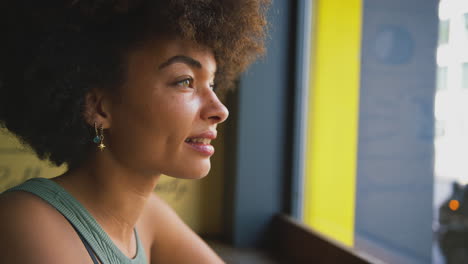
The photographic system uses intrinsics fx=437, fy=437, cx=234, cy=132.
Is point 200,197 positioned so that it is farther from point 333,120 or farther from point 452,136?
point 452,136

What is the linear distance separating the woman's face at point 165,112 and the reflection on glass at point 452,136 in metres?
0.53

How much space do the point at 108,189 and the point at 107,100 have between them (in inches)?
6.9

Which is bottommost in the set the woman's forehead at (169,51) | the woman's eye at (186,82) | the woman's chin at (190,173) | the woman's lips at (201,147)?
the woman's chin at (190,173)

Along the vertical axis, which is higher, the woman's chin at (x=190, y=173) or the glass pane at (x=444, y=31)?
the glass pane at (x=444, y=31)

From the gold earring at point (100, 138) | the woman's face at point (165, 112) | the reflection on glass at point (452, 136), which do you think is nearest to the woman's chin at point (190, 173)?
the woman's face at point (165, 112)

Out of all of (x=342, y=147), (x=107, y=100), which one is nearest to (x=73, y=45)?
(x=107, y=100)

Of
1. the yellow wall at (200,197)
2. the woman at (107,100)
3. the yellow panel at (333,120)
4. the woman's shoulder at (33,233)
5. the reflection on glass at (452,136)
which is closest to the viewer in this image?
the woman's shoulder at (33,233)

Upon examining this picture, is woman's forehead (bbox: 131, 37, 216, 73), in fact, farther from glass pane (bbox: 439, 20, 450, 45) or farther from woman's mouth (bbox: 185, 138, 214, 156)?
glass pane (bbox: 439, 20, 450, 45)

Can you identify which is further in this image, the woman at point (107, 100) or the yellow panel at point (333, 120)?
the yellow panel at point (333, 120)

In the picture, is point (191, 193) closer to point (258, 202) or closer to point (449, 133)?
point (258, 202)

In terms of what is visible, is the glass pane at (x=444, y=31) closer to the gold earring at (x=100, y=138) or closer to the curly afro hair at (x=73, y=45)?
the curly afro hair at (x=73, y=45)

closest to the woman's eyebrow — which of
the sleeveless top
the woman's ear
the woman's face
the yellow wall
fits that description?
the woman's face

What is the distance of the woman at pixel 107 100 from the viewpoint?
779mm

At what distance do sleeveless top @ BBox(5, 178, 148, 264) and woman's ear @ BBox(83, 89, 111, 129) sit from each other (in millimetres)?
138
